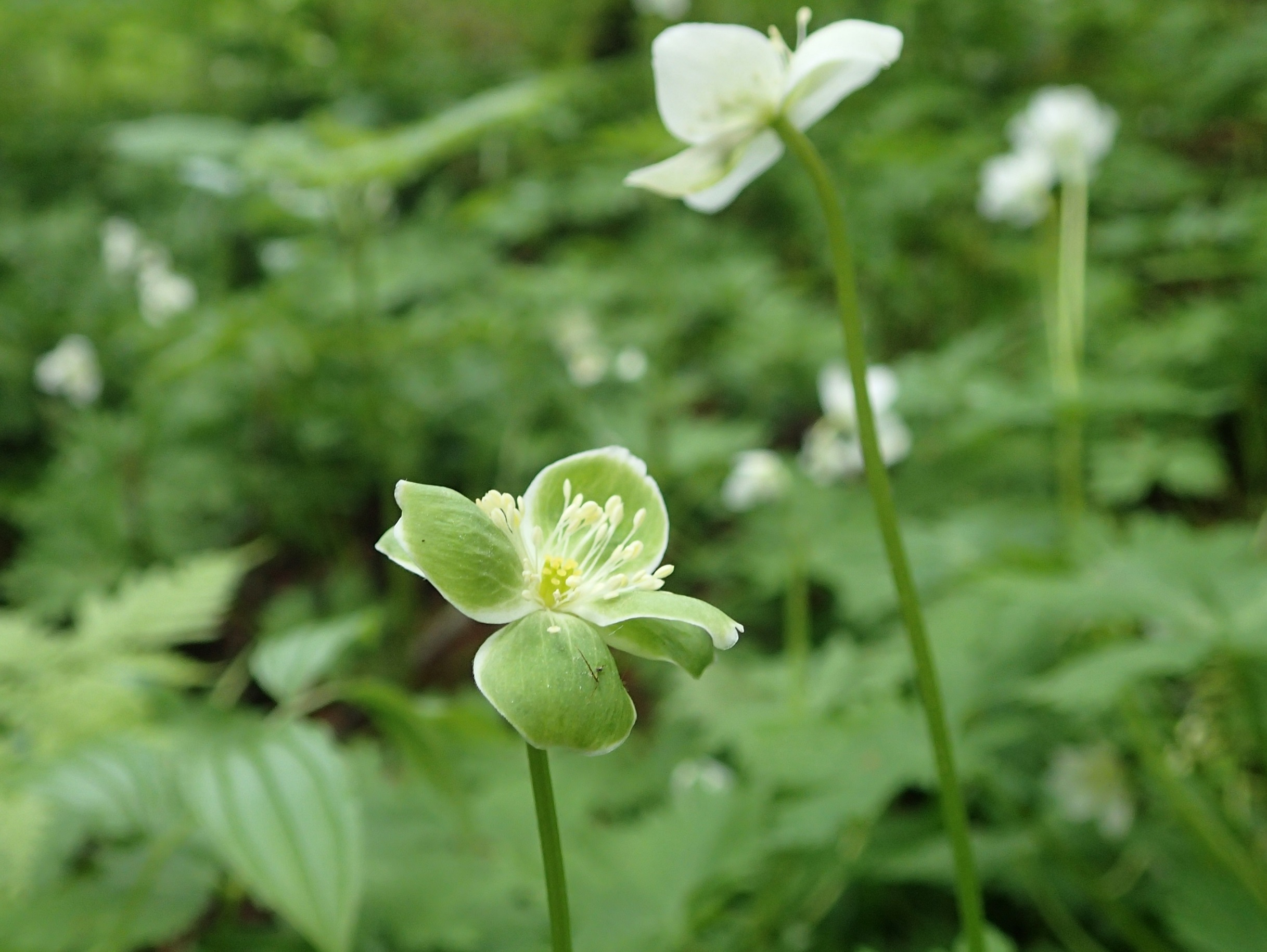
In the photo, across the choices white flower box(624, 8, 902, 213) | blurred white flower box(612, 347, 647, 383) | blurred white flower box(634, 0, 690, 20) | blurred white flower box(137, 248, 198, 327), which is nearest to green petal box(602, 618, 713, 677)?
white flower box(624, 8, 902, 213)

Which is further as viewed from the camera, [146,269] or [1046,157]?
[146,269]

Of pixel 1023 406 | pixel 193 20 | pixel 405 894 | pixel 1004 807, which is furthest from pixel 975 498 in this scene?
pixel 193 20

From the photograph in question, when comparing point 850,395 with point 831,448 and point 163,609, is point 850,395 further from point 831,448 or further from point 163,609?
point 163,609

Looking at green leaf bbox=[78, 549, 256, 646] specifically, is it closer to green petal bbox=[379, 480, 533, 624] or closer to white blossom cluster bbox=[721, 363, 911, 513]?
green petal bbox=[379, 480, 533, 624]

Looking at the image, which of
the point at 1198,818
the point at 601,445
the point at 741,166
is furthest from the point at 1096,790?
the point at 601,445

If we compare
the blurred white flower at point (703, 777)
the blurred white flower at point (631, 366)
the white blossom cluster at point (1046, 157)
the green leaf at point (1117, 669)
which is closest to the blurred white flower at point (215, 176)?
the blurred white flower at point (631, 366)

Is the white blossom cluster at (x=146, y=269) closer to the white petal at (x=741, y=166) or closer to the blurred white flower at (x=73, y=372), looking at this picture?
the blurred white flower at (x=73, y=372)
